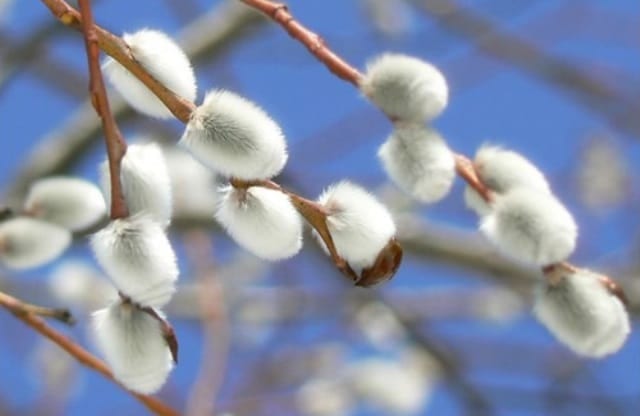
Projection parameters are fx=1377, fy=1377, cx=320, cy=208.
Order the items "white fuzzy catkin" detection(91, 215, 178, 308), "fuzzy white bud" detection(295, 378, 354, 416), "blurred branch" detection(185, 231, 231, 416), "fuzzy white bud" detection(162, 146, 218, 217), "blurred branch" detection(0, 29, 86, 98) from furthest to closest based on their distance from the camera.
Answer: "fuzzy white bud" detection(295, 378, 354, 416), "fuzzy white bud" detection(162, 146, 218, 217), "blurred branch" detection(0, 29, 86, 98), "blurred branch" detection(185, 231, 231, 416), "white fuzzy catkin" detection(91, 215, 178, 308)

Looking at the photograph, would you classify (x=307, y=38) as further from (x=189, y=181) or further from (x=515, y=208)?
(x=189, y=181)

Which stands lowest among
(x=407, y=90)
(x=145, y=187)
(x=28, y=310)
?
(x=28, y=310)

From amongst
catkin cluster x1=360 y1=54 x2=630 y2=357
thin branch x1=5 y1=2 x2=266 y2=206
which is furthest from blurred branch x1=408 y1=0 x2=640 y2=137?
catkin cluster x1=360 y1=54 x2=630 y2=357

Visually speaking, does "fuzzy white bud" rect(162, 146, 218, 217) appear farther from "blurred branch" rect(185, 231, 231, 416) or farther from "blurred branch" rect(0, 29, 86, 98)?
"blurred branch" rect(185, 231, 231, 416)

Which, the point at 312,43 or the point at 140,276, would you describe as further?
the point at 312,43

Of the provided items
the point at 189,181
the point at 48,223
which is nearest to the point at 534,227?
the point at 48,223

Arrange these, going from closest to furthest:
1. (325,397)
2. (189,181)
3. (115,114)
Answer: (115,114) < (189,181) < (325,397)
